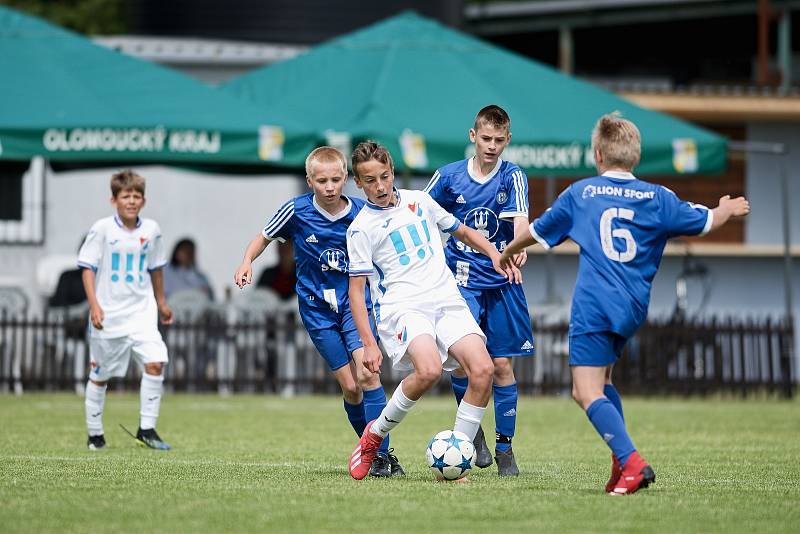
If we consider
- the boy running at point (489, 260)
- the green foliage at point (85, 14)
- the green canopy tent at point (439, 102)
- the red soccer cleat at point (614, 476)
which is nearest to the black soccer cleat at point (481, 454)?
the boy running at point (489, 260)

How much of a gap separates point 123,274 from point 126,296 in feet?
0.57

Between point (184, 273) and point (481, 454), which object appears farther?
point (184, 273)

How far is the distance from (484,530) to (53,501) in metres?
2.24

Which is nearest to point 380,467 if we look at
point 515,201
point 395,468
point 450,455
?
point 395,468

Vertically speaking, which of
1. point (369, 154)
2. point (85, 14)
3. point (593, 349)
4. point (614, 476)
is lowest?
point (614, 476)

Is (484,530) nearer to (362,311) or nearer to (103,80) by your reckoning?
(362,311)

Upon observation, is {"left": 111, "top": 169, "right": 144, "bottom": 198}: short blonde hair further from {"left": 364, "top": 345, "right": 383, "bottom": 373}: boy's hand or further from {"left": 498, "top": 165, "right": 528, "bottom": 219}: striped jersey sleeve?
{"left": 364, "top": 345, "right": 383, "bottom": 373}: boy's hand

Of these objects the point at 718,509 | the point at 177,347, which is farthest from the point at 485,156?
the point at 177,347

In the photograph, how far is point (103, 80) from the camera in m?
16.7

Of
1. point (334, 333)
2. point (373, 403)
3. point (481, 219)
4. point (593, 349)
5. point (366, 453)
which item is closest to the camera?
point (593, 349)

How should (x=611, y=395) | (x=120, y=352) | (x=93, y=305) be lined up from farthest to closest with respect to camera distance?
(x=120, y=352) → (x=93, y=305) → (x=611, y=395)

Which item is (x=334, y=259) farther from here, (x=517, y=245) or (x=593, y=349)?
(x=593, y=349)

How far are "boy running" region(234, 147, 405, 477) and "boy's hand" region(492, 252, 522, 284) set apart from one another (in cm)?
92

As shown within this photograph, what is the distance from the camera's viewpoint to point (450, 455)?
8.43 metres
